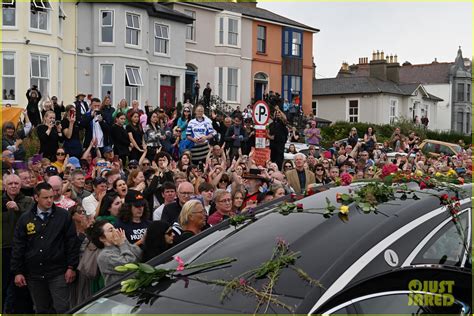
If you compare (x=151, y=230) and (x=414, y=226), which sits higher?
(x=414, y=226)

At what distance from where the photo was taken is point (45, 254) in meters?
6.48

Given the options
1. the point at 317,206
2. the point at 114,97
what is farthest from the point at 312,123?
the point at 317,206

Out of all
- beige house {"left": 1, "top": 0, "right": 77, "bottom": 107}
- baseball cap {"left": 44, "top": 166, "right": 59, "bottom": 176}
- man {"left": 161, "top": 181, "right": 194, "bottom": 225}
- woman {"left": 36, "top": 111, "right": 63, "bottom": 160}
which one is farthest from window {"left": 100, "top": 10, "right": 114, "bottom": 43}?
man {"left": 161, "top": 181, "right": 194, "bottom": 225}

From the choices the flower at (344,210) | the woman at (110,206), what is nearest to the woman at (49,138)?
the woman at (110,206)

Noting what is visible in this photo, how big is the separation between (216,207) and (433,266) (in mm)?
4200

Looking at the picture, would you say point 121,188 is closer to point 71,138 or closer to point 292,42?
point 71,138

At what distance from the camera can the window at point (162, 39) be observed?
34938 mm

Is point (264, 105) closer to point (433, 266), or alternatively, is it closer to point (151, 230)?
point (151, 230)

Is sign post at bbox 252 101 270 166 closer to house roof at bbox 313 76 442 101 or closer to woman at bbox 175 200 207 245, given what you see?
woman at bbox 175 200 207 245

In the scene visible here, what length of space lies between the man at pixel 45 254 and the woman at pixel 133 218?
1.94ft

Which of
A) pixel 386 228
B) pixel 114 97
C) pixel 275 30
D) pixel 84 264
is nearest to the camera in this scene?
pixel 386 228

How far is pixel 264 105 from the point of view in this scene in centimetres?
1171

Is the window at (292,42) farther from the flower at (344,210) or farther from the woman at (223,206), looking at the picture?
the flower at (344,210)

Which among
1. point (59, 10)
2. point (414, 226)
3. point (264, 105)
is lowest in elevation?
point (414, 226)
